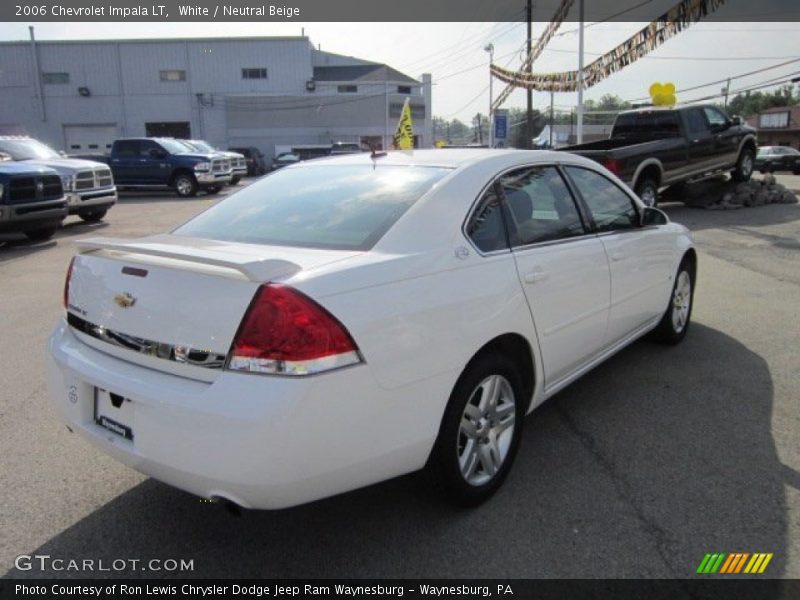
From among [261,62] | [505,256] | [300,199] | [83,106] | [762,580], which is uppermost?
[261,62]

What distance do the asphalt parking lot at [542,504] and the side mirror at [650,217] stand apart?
43.2 inches

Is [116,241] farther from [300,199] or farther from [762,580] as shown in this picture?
[762,580]

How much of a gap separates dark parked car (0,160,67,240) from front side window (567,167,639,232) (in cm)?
984

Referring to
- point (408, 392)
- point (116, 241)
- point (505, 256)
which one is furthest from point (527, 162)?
point (116, 241)

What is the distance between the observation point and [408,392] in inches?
101

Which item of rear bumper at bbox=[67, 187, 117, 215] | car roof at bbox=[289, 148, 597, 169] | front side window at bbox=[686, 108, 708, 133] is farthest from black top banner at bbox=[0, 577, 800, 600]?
rear bumper at bbox=[67, 187, 117, 215]

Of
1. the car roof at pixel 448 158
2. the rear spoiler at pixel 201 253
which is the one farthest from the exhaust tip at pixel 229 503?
the car roof at pixel 448 158

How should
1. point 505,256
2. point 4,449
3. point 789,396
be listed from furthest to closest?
point 789,396 → point 4,449 → point 505,256

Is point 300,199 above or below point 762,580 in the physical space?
above

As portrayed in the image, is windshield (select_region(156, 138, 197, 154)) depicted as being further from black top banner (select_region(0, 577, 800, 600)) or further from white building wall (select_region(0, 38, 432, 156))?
white building wall (select_region(0, 38, 432, 156))

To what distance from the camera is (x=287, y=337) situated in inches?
90.6

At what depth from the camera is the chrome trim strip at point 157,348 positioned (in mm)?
2391

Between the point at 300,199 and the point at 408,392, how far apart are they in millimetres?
1376

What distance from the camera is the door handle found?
3.22 meters
